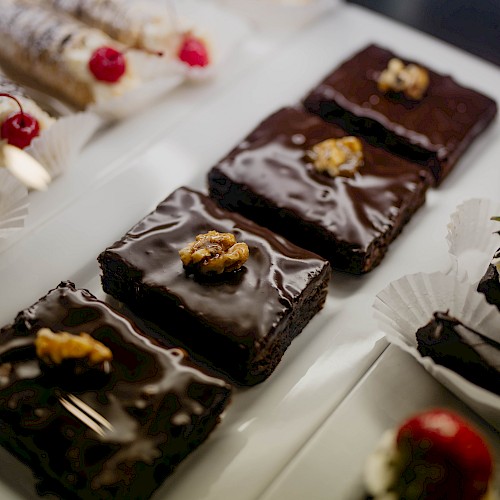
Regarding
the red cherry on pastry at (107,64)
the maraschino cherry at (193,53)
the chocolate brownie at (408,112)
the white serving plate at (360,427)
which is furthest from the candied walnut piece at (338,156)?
the red cherry on pastry at (107,64)

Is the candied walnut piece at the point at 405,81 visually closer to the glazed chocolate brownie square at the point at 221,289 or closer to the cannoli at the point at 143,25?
the cannoli at the point at 143,25

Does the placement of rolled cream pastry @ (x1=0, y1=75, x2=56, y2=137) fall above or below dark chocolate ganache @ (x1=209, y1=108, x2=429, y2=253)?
below

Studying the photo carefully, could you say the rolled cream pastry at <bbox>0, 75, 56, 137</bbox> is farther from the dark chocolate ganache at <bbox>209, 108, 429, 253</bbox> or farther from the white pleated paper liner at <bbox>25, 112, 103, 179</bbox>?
the dark chocolate ganache at <bbox>209, 108, 429, 253</bbox>

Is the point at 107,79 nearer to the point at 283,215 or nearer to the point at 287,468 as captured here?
the point at 283,215

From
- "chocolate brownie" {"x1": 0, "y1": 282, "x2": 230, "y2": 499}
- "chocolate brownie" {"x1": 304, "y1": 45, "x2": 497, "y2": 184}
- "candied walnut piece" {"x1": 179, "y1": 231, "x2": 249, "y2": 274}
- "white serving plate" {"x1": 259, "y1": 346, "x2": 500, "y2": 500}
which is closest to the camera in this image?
"chocolate brownie" {"x1": 0, "y1": 282, "x2": 230, "y2": 499}

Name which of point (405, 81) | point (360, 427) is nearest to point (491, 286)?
point (360, 427)

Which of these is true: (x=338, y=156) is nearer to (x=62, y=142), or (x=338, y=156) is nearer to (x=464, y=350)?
(x=464, y=350)

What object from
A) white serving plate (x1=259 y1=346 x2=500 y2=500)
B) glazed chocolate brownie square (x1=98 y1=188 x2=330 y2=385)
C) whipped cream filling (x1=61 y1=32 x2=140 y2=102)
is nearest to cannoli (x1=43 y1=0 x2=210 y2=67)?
whipped cream filling (x1=61 y1=32 x2=140 y2=102)
